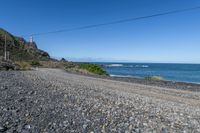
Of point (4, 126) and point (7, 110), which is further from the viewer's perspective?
point (7, 110)

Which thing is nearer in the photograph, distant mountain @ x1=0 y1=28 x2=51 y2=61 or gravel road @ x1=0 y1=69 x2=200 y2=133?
gravel road @ x1=0 y1=69 x2=200 y2=133

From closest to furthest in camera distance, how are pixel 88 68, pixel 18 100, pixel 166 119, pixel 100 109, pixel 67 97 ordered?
pixel 166 119, pixel 100 109, pixel 18 100, pixel 67 97, pixel 88 68

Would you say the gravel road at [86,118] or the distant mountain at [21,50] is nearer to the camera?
the gravel road at [86,118]

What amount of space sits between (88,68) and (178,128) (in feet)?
144

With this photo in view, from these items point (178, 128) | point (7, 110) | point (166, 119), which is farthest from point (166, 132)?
point (7, 110)

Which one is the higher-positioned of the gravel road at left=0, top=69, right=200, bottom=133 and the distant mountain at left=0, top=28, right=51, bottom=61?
the distant mountain at left=0, top=28, right=51, bottom=61

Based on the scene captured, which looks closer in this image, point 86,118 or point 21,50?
point 86,118

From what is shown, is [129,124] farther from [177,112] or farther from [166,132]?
[177,112]

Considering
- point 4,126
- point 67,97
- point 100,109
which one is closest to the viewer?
point 4,126

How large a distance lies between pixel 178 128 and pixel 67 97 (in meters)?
6.05

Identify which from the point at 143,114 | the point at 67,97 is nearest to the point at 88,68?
the point at 67,97

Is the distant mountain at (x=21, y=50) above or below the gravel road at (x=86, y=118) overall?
above

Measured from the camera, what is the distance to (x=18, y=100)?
11.2 m

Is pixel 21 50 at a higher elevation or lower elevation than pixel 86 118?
higher
